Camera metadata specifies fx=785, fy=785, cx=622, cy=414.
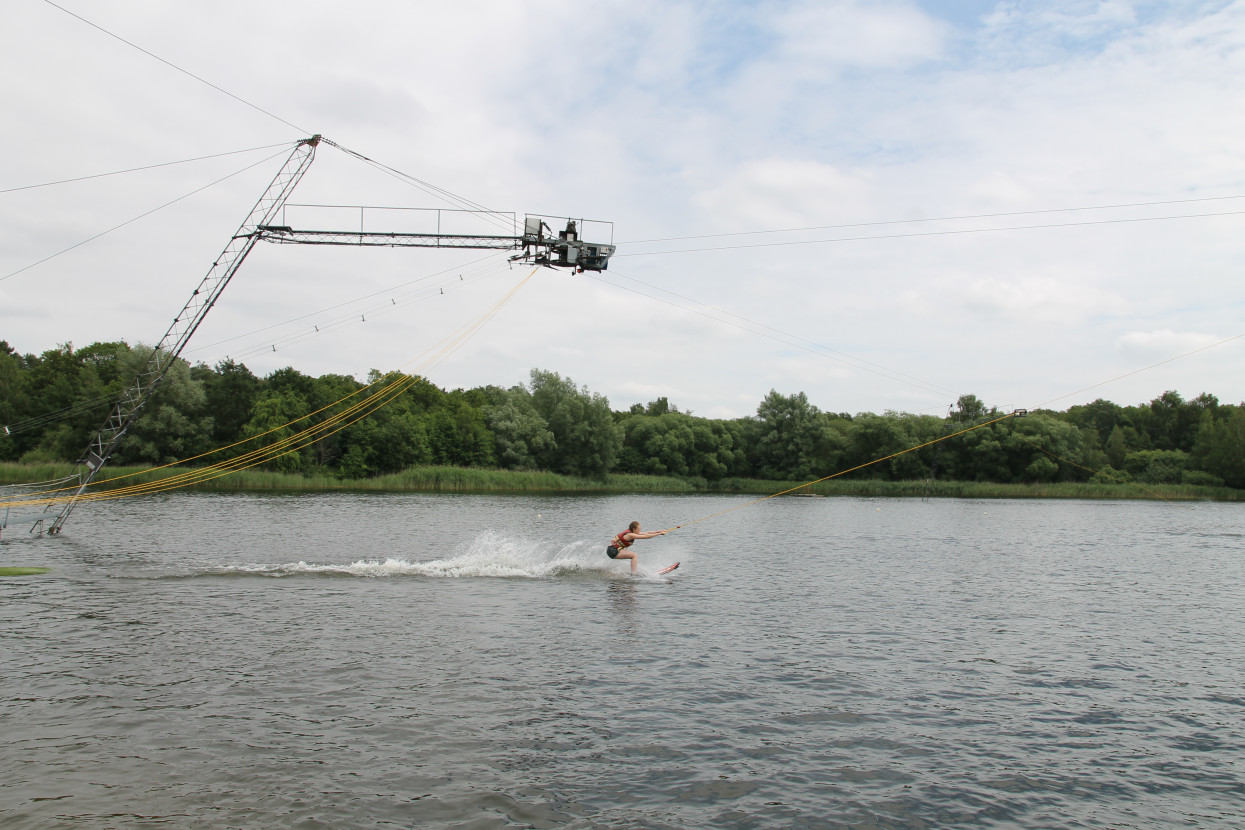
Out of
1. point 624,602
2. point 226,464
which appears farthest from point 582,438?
point 624,602

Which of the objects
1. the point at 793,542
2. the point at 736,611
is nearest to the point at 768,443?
the point at 793,542

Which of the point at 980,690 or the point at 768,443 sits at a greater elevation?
the point at 768,443

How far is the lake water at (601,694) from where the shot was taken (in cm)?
890

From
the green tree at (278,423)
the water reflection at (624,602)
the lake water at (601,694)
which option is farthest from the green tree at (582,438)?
the water reflection at (624,602)

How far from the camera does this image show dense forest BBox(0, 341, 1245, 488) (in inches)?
3135

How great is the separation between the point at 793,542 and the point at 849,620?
18.5 meters

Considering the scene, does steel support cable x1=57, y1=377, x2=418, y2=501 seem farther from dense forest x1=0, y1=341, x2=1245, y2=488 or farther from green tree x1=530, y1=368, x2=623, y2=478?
green tree x1=530, y1=368, x2=623, y2=478

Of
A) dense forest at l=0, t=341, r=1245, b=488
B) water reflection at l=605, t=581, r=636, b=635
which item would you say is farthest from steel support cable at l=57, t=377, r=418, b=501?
water reflection at l=605, t=581, r=636, b=635

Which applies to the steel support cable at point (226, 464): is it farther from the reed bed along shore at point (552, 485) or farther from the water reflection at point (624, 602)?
the water reflection at point (624, 602)

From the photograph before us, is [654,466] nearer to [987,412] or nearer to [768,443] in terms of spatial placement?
[768,443]

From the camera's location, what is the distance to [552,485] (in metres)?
80.6

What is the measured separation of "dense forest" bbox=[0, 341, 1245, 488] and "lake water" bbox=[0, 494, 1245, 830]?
50.7m

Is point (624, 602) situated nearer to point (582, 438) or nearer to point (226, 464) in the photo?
point (226, 464)

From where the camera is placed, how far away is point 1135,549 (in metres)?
35.2
